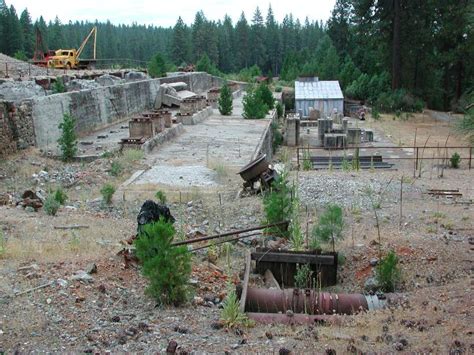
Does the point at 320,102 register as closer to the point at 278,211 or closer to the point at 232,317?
the point at 278,211

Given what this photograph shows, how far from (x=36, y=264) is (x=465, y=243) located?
5.97m

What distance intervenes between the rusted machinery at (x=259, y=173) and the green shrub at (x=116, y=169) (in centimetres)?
391

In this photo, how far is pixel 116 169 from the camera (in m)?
14.7

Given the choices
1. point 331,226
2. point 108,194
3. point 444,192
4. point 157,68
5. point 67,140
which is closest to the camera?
point 331,226

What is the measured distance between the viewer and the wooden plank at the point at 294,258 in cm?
776

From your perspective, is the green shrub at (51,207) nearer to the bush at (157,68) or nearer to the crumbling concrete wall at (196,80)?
the crumbling concrete wall at (196,80)

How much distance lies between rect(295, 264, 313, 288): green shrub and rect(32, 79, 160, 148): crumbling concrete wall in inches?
460

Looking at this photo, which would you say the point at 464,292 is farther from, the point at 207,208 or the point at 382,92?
the point at 382,92

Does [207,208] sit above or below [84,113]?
below

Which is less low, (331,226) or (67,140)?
(67,140)

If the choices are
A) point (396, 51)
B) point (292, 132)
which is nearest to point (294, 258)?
point (292, 132)

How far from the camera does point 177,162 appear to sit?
54.1ft

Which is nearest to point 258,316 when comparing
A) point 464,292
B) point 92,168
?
point 464,292

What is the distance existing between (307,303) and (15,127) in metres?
12.0
